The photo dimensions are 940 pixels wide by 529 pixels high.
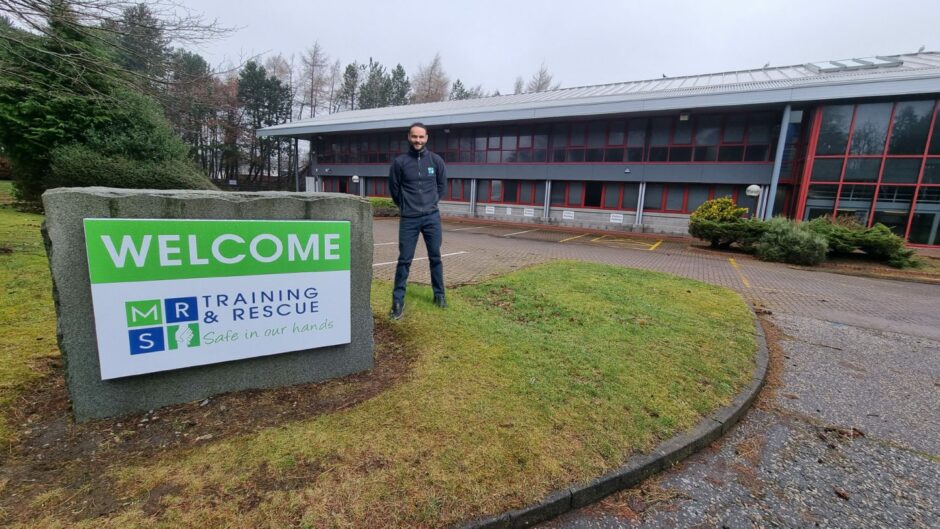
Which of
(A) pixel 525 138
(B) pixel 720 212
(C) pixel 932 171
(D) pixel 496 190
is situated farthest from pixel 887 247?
(D) pixel 496 190

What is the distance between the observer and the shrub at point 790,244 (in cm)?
1161

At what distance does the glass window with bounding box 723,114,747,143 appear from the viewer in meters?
17.4

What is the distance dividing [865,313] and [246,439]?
29.4ft

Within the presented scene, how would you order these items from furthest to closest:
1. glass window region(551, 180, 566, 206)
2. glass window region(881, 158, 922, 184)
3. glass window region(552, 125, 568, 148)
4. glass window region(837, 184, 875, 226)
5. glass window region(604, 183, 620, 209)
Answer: glass window region(551, 180, 566, 206)
glass window region(552, 125, 568, 148)
glass window region(604, 183, 620, 209)
glass window region(837, 184, 875, 226)
glass window region(881, 158, 922, 184)

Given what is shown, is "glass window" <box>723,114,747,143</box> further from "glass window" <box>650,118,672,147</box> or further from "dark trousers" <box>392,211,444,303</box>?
"dark trousers" <box>392,211,444,303</box>

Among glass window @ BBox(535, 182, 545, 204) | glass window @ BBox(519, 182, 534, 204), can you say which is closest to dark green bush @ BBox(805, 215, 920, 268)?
glass window @ BBox(535, 182, 545, 204)

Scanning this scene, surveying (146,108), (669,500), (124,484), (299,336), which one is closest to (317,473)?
(124,484)

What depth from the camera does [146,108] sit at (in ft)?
38.9

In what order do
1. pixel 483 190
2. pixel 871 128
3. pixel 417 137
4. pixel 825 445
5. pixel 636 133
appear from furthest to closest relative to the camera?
pixel 483 190 < pixel 636 133 < pixel 871 128 < pixel 417 137 < pixel 825 445

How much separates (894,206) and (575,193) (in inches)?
469

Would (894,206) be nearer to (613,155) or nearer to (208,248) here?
(613,155)

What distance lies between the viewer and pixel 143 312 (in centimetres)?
249

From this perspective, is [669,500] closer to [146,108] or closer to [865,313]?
[865,313]

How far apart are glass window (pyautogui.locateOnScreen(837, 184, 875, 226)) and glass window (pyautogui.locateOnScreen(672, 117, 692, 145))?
5911 mm
